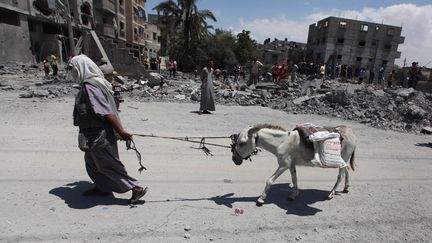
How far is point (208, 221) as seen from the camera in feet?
11.7

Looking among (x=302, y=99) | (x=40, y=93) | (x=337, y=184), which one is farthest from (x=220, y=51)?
(x=337, y=184)

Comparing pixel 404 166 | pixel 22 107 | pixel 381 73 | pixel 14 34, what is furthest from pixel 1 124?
pixel 381 73

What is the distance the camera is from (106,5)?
3938 cm

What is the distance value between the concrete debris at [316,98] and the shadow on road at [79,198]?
323 inches

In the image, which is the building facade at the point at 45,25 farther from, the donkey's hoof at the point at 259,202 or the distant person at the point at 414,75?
the distant person at the point at 414,75

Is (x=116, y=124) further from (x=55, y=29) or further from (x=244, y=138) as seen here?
(x=55, y=29)

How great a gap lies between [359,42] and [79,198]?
6163 centimetres

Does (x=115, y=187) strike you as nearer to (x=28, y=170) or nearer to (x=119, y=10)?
(x=28, y=170)

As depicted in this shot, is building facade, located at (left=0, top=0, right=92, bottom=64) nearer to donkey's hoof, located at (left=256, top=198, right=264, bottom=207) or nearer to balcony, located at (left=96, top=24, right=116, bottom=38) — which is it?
balcony, located at (left=96, top=24, right=116, bottom=38)

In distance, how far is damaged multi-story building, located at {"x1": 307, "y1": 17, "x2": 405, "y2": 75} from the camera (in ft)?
180

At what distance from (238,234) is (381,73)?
26633 mm

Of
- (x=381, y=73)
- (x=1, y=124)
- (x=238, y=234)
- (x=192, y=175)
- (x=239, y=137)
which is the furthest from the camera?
(x=381, y=73)

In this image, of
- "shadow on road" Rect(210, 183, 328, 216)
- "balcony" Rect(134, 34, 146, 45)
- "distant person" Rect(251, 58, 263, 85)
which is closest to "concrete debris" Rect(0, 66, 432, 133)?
"distant person" Rect(251, 58, 263, 85)

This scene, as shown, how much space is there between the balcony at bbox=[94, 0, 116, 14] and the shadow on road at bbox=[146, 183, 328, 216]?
40.0m
